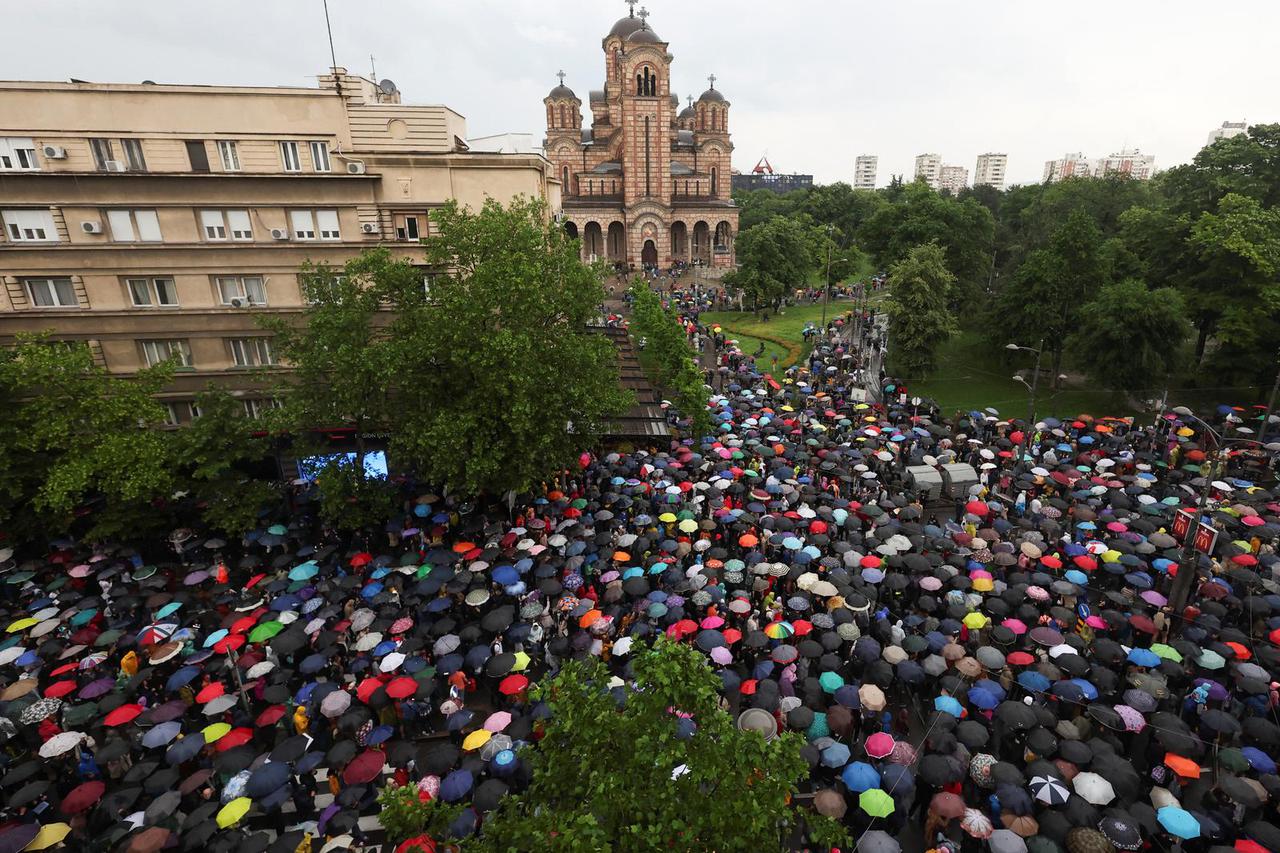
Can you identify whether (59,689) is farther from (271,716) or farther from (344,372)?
(344,372)

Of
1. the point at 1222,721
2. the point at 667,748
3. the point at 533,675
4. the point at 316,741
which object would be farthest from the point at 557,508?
the point at 1222,721

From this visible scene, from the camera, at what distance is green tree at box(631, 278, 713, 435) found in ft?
93.0

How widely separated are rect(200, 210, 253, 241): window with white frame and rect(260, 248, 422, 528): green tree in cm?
408

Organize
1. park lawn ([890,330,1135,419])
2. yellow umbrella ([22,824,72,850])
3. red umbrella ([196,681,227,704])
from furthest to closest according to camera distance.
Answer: park lawn ([890,330,1135,419]) → red umbrella ([196,681,227,704]) → yellow umbrella ([22,824,72,850])

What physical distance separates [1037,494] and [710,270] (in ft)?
189

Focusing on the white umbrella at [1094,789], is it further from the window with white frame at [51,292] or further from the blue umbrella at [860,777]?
the window with white frame at [51,292]

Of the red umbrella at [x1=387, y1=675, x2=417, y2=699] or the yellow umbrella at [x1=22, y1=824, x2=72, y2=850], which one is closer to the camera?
the yellow umbrella at [x1=22, y1=824, x2=72, y2=850]

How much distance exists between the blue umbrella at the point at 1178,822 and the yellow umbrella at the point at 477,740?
37.3 ft

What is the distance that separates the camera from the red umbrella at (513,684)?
1377cm

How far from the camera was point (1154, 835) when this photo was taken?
10516mm

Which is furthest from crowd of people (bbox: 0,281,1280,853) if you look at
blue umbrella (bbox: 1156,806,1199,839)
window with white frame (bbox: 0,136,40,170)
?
window with white frame (bbox: 0,136,40,170)

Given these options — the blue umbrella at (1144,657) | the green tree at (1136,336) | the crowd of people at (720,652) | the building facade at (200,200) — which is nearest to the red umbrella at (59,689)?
the crowd of people at (720,652)

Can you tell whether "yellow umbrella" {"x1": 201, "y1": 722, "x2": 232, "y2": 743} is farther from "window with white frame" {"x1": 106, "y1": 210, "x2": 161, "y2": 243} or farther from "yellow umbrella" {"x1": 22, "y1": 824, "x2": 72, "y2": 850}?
"window with white frame" {"x1": 106, "y1": 210, "x2": 161, "y2": 243}

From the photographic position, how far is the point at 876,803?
10789mm
